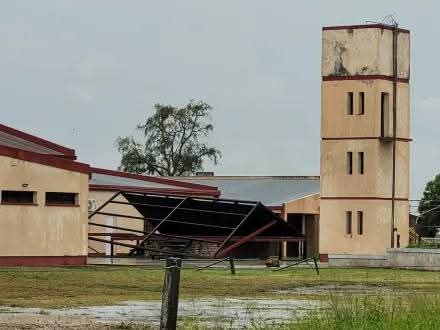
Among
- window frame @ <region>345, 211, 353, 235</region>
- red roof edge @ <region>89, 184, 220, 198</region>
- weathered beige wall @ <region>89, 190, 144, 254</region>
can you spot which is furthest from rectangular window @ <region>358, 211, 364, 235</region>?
weathered beige wall @ <region>89, 190, 144, 254</region>

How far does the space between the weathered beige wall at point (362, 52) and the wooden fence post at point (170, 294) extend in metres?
49.4

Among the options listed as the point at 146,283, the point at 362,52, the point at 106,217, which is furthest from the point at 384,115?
the point at 146,283

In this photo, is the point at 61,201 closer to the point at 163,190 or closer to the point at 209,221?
the point at 209,221

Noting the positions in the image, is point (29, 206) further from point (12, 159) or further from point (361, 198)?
point (361, 198)

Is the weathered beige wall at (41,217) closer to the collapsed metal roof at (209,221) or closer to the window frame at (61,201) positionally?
the window frame at (61,201)

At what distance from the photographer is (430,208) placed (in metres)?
76.7

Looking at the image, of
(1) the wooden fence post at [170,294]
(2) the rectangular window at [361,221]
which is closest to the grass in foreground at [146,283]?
(1) the wooden fence post at [170,294]

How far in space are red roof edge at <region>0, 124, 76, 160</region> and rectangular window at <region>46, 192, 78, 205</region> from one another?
8.90 metres

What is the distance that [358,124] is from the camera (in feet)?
221

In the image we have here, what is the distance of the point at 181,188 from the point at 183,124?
35.3 meters

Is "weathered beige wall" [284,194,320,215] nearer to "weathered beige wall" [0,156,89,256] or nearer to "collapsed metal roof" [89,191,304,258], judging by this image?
"collapsed metal roof" [89,191,304,258]

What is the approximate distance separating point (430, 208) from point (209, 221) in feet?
74.6

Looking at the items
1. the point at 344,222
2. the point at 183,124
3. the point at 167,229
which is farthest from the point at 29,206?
the point at 183,124

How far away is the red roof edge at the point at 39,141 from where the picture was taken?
6519cm
